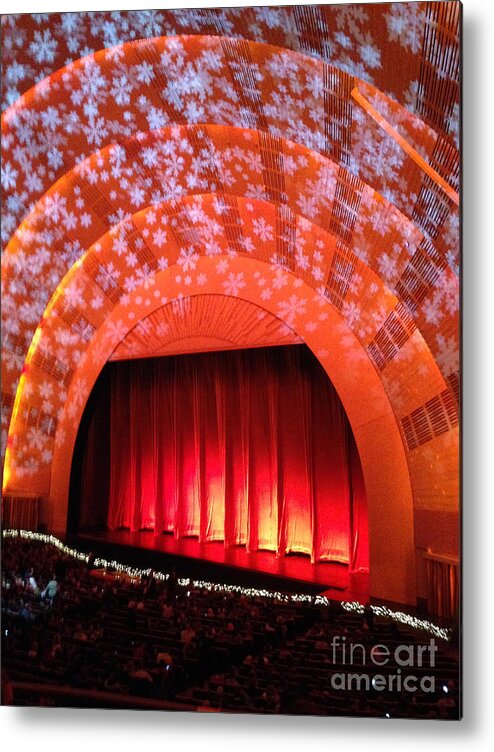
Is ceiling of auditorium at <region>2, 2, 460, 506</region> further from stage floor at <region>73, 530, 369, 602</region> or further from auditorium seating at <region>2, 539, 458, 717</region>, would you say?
auditorium seating at <region>2, 539, 458, 717</region>

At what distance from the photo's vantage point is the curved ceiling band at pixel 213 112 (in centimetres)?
359

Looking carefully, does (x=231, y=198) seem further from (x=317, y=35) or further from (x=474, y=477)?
(x=474, y=477)

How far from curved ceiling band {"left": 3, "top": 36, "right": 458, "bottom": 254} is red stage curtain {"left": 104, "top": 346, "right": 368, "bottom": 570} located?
1054mm

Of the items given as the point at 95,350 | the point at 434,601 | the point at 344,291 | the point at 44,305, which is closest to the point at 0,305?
the point at 44,305

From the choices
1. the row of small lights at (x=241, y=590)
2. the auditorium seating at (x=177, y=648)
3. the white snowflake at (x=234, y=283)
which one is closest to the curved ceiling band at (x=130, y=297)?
the white snowflake at (x=234, y=283)

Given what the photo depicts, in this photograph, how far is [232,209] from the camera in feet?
13.5

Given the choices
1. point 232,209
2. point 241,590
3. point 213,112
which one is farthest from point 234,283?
point 241,590

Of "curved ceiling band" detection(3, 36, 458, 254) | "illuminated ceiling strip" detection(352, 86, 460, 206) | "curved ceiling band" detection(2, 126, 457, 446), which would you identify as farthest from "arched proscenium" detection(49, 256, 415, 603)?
"illuminated ceiling strip" detection(352, 86, 460, 206)

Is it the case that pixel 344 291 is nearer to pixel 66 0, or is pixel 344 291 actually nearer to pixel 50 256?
pixel 50 256

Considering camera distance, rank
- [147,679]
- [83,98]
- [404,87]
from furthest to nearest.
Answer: [83,98] < [147,679] < [404,87]

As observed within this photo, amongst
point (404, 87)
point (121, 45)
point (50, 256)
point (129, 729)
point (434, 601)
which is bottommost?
point (129, 729)

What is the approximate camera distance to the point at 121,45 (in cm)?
378

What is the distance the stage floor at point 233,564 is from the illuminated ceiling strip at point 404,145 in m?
1.77

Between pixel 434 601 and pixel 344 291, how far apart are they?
1496 millimetres
